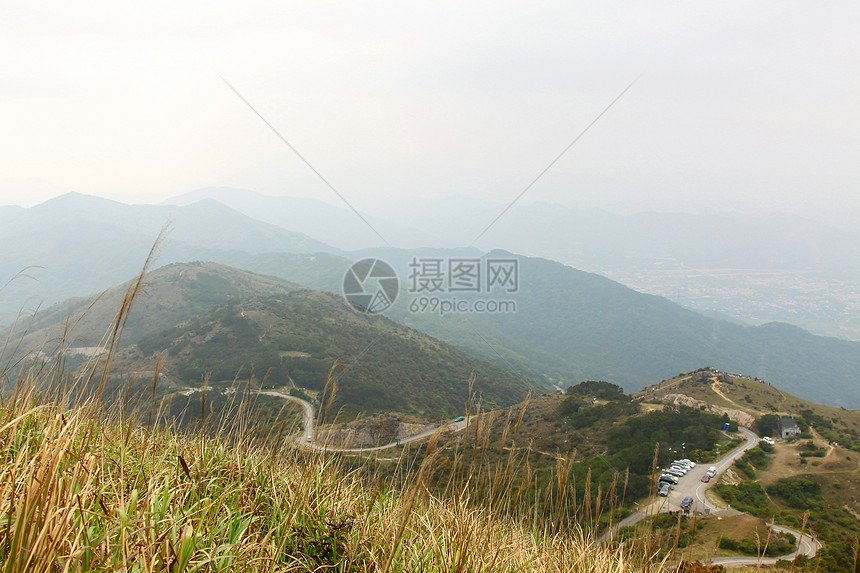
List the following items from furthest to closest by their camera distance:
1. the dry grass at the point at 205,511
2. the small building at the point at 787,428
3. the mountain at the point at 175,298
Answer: the mountain at the point at 175,298 → the small building at the point at 787,428 → the dry grass at the point at 205,511

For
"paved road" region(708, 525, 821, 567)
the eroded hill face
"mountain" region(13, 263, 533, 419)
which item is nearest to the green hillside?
"mountain" region(13, 263, 533, 419)

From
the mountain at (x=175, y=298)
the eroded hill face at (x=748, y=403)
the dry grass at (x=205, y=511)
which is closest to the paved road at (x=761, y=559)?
the dry grass at (x=205, y=511)

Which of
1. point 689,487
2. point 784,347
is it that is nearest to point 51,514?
point 689,487

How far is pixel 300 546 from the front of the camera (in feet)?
9.34

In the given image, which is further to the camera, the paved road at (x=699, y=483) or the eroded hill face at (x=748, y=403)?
the eroded hill face at (x=748, y=403)

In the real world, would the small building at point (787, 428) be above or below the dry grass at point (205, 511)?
below

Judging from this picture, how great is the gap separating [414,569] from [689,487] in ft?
87.6

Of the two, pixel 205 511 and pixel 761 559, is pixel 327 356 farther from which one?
pixel 761 559

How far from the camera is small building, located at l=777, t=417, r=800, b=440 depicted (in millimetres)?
32091

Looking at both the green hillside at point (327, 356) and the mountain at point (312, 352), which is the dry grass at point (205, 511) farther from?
the green hillside at point (327, 356)

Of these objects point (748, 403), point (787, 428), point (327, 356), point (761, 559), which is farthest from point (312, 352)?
point (761, 559)

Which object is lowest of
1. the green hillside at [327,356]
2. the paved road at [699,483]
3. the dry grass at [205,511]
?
the green hillside at [327,356]

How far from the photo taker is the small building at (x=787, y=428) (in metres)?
32.1

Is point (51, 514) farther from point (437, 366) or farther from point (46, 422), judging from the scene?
point (437, 366)
